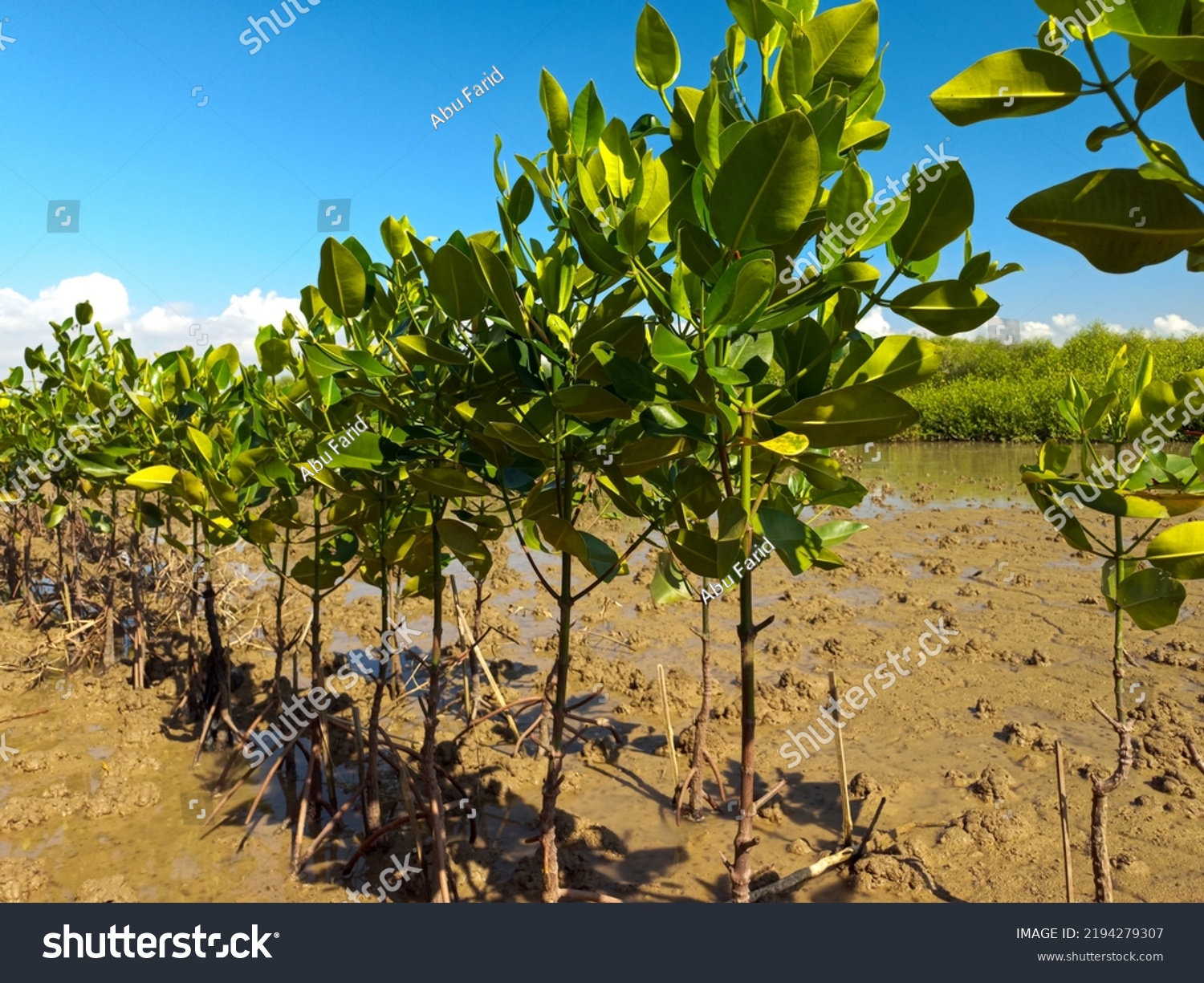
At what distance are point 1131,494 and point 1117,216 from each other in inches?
49.7

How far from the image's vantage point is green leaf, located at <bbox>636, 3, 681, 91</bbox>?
1448 mm

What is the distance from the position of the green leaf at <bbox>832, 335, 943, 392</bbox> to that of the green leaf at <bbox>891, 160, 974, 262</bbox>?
146mm

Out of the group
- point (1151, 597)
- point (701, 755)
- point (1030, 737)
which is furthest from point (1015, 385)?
point (1151, 597)

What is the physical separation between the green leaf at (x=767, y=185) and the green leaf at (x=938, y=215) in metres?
0.18

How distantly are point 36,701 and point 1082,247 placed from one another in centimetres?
622

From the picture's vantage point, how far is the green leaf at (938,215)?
117cm

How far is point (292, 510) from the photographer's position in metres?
3.01

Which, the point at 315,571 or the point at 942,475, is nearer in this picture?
the point at 315,571

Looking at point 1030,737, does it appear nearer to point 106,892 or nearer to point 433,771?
point 433,771

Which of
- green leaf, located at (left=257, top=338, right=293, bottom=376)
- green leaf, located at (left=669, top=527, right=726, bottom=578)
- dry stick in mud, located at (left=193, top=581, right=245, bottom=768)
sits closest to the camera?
green leaf, located at (left=669, top=527, right=726, bottom=578)

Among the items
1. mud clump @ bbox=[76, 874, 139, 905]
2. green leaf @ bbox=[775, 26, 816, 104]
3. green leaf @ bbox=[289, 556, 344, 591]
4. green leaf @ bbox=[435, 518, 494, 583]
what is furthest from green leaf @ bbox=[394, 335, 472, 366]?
mud clump @ bbox=[76, 874, 139, 905]

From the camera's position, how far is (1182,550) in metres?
1.61

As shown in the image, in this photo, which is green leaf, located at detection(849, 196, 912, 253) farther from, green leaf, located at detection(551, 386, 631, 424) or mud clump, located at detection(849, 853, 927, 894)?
mud clump, located at detection(849, 853, 927, 894)

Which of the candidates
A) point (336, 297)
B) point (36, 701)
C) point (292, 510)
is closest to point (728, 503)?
point (336, 297)
